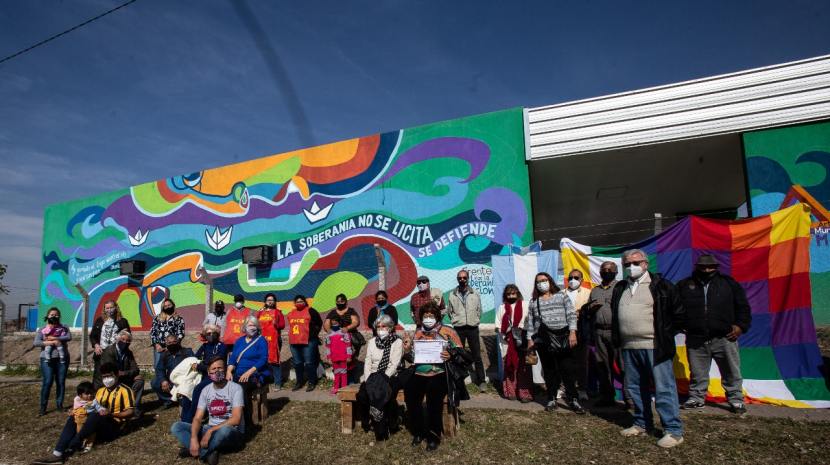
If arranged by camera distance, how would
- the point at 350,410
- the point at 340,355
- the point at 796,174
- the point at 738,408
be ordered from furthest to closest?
the point at 796,174 → the point at 340,355 → the point at 350,410 → the point at 738,408

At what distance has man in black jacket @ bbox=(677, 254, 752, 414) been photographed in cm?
550

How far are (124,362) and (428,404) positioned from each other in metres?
5.02

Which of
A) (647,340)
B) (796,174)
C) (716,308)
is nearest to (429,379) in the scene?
(647,340)

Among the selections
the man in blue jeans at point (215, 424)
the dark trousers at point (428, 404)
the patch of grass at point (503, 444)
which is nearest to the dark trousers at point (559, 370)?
the patch of grass at point (503, 444)

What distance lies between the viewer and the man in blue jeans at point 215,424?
16.9 ft

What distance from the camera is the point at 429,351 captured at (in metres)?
5.28

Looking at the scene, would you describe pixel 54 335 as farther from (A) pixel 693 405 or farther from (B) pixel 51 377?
(A) pixel 693 405

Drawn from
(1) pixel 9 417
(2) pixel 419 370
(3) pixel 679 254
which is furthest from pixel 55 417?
(3) pixel 679 254

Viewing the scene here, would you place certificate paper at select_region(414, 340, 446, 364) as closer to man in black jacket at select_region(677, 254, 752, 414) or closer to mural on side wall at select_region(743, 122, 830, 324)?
man in black jacket at select_region(677, 254, 752, 414)

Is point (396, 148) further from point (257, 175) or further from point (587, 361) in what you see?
point (587, 361)

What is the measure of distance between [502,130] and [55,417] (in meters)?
10.1

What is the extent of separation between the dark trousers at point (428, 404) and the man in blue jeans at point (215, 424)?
75.5 inches

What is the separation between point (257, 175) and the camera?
14.0m

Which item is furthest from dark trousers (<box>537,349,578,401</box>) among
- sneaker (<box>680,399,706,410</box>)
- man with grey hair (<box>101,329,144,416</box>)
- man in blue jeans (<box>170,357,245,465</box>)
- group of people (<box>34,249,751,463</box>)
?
man with grey hair (<box>101,329,144,416</box>)
